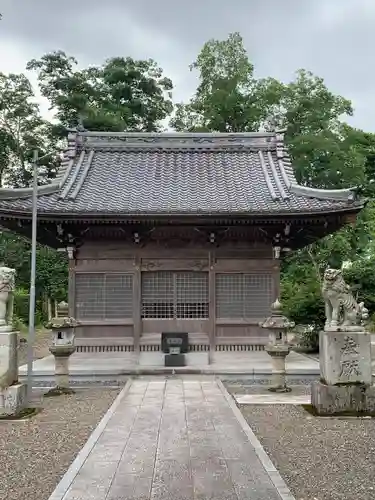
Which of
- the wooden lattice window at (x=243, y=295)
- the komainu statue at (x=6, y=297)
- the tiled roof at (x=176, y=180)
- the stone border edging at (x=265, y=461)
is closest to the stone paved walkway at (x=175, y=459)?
the stone border edging at (x=265, y=461)

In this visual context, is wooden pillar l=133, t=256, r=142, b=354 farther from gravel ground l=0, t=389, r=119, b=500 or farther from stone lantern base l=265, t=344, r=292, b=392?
stone lantern base l=265, t=344, r=292, b=392

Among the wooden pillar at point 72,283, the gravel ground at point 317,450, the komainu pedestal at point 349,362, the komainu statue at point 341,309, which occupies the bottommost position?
the gravel ground at point 317,450

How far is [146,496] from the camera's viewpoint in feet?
16.0

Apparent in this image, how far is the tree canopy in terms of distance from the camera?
30375 mm

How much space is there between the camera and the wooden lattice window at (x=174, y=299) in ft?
49.9

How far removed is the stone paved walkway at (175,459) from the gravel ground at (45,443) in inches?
12.8

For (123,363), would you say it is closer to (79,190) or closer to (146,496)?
(79,190)

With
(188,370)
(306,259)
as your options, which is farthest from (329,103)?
(188,370)

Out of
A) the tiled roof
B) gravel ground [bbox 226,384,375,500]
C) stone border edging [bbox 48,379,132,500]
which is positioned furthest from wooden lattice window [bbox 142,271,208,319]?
stone border edging [bbox 48,379,132,500]

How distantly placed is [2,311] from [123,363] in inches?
219

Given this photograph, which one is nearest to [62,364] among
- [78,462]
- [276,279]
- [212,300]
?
[212,300]

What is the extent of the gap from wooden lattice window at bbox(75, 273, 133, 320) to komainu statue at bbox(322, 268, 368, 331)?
7414mm

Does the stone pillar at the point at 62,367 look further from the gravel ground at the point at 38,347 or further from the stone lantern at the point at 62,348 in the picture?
the gravel ground at the point at 38,347

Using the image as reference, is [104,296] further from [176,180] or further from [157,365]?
[176,180]
